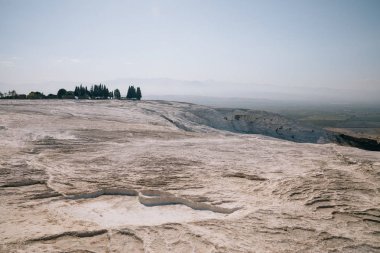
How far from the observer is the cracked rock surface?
6355 mm

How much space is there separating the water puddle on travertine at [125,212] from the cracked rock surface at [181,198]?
0.03m

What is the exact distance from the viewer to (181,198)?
28.5 feet

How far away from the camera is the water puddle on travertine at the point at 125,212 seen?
7453 mm

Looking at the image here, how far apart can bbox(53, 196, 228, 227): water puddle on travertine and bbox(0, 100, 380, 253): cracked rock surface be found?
0.09 feet

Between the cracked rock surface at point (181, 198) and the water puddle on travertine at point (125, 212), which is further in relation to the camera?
the water puddle on travertine at point (125, 212)

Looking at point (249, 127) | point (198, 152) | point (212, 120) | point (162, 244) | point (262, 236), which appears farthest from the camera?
point (249, 127)

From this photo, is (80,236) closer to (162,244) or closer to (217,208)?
(162,244)

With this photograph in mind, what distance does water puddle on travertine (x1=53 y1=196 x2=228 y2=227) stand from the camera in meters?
7.45

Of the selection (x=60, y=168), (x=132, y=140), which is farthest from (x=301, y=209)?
(x=132, y=140)

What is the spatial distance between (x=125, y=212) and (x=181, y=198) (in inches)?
62.1

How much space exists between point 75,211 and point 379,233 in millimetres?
7126

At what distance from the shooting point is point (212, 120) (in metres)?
39.1

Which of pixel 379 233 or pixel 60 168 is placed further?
pixel 60 168

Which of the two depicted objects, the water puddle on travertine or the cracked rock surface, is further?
the water puddle on travertine
